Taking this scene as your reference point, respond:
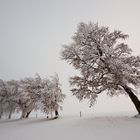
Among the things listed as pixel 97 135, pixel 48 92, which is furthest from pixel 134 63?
pixel 48 92

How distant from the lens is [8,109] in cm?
4731

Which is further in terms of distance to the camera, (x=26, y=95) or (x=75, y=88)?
(x=26, y=95)

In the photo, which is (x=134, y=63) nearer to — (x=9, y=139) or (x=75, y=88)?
(x=75, y=88)

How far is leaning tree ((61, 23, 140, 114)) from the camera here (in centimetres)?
1994

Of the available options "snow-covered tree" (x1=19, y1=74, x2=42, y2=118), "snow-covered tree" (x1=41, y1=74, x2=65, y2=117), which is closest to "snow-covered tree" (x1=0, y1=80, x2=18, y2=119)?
"snow-covered tree" (x1=19, y1=74, x2=42, y2=118)

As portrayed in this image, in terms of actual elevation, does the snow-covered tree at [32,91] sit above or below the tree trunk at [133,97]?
above

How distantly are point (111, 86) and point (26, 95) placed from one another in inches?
938

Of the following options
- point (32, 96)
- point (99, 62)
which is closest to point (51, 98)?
point (32, 96)

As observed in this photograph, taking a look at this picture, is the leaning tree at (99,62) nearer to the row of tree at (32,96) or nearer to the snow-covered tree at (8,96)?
the row of tree at (32,96)

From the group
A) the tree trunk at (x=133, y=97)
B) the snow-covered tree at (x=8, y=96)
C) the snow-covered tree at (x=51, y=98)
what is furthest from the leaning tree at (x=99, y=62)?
the snow-covered tree at (x=8, y=96)

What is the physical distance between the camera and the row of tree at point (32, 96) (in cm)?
3484

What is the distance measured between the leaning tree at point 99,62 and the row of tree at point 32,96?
13.8 m

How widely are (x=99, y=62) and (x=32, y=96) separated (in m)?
21.6

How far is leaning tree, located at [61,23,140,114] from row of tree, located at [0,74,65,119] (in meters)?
13.8
